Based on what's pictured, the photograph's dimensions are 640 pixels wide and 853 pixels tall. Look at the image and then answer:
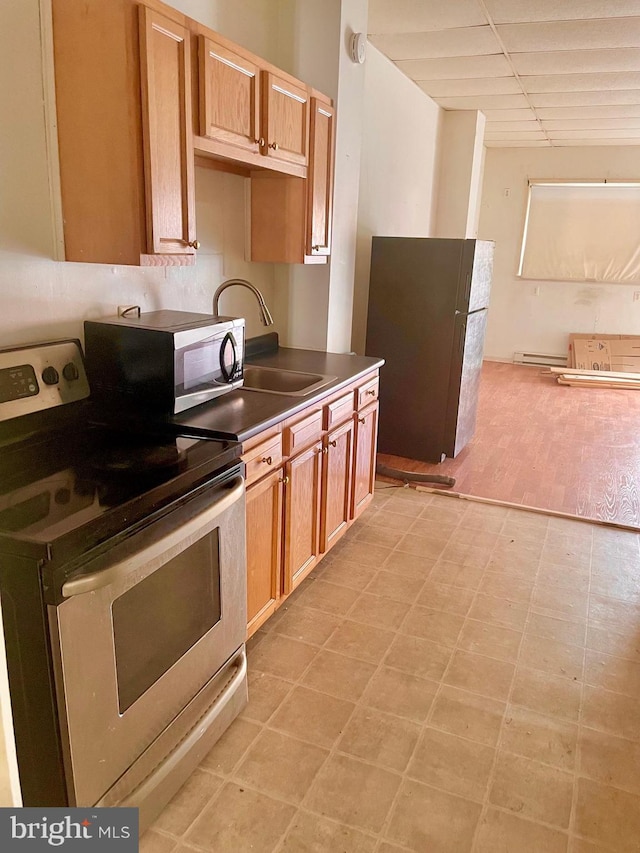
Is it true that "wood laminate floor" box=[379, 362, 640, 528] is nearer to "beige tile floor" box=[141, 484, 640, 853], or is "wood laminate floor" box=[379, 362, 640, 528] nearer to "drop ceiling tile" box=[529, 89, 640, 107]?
"beige tile floor" box=[141, 484, 640, 853]

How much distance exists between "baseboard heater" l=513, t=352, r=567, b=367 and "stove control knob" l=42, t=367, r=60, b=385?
707 centimetres

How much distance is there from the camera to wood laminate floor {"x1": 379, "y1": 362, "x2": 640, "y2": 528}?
3795 millimetres

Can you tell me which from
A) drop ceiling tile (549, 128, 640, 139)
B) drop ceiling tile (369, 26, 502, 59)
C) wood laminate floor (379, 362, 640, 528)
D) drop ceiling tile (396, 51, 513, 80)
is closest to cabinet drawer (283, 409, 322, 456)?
wood laminate floor (379, 362, 640, 528)

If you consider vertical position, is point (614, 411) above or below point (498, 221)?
below

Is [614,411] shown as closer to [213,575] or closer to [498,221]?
[498,221]

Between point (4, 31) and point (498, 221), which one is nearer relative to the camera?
point (4, 31)

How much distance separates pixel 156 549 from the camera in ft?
4.62

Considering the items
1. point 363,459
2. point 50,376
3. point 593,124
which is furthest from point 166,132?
point 593,124

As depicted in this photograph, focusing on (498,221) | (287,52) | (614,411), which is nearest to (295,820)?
(287,52)

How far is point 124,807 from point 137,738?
5.9 inches

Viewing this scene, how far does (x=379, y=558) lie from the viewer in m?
2.99

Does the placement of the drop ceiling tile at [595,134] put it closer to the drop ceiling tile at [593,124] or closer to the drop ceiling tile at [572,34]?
the drop ceiling tile at [593,124]

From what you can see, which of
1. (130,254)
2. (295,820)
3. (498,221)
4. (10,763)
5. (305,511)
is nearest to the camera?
(10,763)

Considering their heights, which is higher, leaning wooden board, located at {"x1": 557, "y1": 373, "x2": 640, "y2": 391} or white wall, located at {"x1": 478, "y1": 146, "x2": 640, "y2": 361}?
white wall, located at {"x1": 478, "y1": 146, "x2": 640, "y2": 361}
